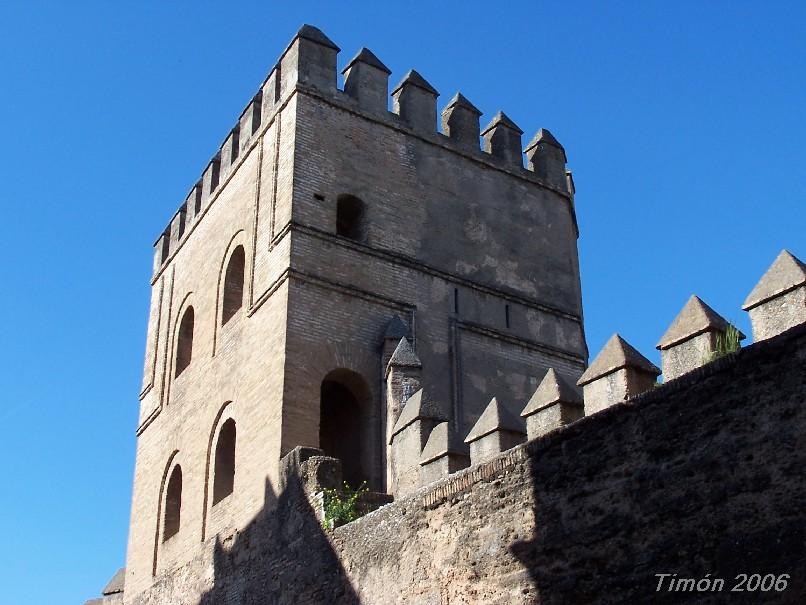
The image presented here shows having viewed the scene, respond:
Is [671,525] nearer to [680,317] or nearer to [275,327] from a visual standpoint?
[680,317]

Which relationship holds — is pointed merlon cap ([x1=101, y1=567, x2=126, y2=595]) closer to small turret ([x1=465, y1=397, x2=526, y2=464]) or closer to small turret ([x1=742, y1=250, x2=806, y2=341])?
small turret ([x1=465, y1=397, x2=526, y2=464])

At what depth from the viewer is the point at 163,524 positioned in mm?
15750

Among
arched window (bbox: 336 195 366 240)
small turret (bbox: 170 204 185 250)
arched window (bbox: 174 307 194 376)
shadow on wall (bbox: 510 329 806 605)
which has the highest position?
small turret (bbox: 170 204 185 250)

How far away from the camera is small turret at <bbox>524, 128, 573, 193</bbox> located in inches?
674

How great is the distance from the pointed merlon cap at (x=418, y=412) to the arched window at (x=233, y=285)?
3.99 m

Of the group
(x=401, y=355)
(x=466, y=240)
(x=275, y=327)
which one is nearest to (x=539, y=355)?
(x=466, y=240)

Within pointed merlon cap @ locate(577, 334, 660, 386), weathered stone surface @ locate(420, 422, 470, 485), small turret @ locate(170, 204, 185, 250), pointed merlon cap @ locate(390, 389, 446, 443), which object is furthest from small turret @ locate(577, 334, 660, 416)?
small turret @ locate(170, 204, 185, 250)

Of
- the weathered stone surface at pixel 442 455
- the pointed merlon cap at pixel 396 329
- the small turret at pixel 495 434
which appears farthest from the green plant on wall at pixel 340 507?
the pointed merlon cap at pixel 396 329

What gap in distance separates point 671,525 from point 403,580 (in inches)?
120

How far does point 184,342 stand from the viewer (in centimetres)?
1714

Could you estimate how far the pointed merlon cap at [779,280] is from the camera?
7.50m

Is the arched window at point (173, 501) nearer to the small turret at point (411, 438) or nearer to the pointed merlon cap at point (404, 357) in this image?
the pointed merlon cap at point (404, 357)

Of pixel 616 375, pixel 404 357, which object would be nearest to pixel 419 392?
pixel 404 357

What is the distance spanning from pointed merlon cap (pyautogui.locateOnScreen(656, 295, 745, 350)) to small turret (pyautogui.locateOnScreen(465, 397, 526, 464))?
2146mm
